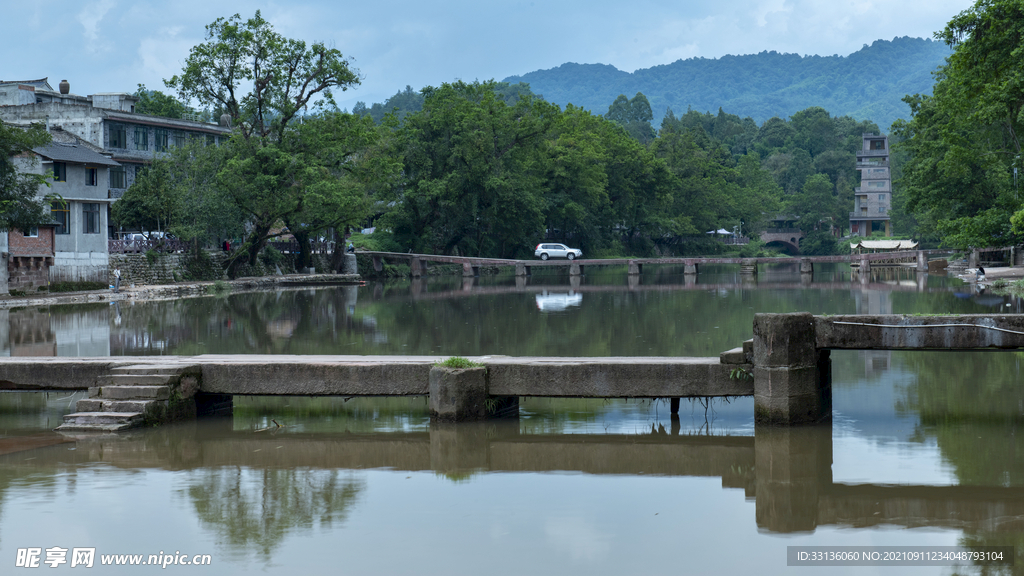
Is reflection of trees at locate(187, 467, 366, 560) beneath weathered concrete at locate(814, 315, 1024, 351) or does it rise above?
beneath

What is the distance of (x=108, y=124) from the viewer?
65500 mm

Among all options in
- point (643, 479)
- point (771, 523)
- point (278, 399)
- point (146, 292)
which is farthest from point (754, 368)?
point (146, 292)

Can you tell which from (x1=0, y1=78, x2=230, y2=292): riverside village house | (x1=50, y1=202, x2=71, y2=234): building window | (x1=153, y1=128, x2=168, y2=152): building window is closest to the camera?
(x1=0, y1=78, x2=230, y2=292): riverside village house

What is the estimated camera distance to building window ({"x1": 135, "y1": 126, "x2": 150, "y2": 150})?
6800 cm

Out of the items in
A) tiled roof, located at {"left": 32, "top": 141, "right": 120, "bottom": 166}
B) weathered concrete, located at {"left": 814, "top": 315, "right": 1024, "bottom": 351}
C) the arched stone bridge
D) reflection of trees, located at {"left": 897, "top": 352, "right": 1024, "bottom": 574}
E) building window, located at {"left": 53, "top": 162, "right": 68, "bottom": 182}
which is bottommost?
reflection of trees, located at {"left": 897, "top": 352, "right": 1024, "bottom": 574}

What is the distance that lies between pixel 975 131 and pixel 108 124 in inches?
2132

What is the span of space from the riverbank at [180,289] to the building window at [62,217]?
3.38 m

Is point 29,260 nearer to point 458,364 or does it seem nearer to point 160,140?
point 160,140

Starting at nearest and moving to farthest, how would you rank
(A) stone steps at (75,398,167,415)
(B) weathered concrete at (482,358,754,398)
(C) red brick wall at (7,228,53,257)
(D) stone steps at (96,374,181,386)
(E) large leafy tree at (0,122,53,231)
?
1. (B) weathered concrete at (482,358,754,398)
2. (A) stone steps at (75,398,167,415)
3. (D) stone steps at (96,374,181,386)
4. (E) large leafy tree at (0,122,53,231)
5. (C) red brick wall at (7,228,53,257)

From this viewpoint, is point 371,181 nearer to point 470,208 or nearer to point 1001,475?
point 470,208

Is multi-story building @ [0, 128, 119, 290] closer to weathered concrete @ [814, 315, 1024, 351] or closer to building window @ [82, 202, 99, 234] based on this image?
building window @ [82, 202, 99, 234]

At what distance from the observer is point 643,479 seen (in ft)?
35.5

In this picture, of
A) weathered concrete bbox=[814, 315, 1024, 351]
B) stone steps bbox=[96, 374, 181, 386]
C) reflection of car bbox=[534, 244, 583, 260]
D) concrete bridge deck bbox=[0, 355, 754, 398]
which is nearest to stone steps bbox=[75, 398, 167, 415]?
stone steps bbox=[96, 374, 181, 386]

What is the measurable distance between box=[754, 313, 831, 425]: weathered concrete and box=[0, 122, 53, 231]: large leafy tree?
3443 cm
